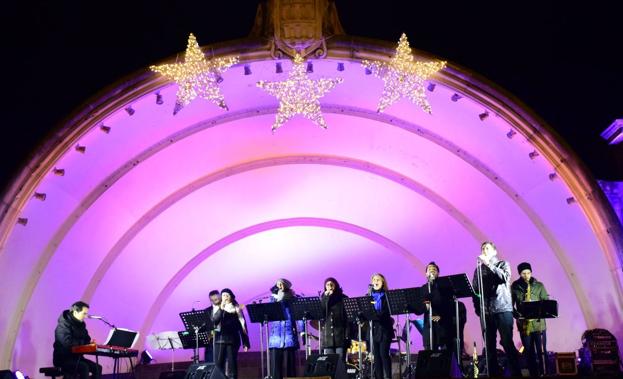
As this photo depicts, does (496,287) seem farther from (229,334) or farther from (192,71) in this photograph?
(192,71)

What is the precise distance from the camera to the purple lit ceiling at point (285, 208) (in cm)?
1279

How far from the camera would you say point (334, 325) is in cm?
1173

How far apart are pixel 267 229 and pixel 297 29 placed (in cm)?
622

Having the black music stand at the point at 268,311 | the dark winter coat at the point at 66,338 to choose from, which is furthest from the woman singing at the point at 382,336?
the dark winter coat at the point at 66,338

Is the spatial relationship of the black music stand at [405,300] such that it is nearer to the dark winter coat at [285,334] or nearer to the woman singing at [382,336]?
the woman singing at [382,336]

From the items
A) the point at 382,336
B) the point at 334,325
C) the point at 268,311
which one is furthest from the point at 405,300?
the point at 268,311

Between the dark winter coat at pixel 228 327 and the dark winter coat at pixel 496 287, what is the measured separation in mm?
4229

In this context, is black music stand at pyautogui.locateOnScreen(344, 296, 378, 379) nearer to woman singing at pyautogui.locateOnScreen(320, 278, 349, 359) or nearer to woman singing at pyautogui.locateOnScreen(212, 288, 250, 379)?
woman singing at pyautogui.locateOnScreen(320, 278, 349, 359)

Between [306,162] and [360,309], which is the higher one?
[306,162]

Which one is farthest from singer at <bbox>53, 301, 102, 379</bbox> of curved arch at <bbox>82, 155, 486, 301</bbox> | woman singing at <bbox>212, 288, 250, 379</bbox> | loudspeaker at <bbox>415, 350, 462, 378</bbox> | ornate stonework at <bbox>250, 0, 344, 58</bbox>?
ornate stonework at <bbox>250, 0, 344, 58</bbox>

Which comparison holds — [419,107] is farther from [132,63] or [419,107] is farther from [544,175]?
[132,63]

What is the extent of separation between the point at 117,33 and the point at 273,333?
641 centimetres

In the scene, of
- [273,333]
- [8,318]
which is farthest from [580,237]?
[8,318]

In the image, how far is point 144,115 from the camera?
43.4 feet
